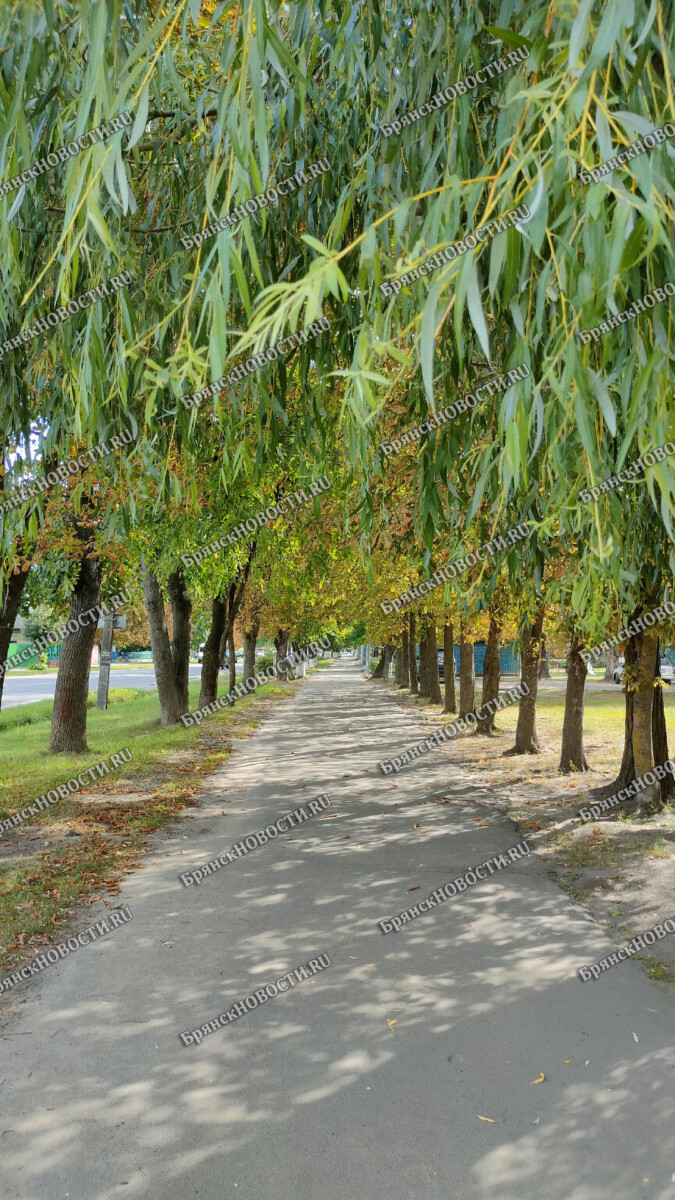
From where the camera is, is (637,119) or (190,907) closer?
(637,119)

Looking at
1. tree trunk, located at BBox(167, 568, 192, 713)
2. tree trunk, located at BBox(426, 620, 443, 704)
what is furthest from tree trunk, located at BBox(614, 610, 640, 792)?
tree trunk, located at BBox(426, 620, 443, 704)

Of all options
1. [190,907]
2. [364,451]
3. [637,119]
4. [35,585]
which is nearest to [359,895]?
[190,907]

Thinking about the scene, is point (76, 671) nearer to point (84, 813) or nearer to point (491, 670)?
point (84, 813)

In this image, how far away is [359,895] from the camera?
23.5 ft

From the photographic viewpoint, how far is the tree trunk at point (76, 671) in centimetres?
1445

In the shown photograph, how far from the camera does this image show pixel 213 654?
2295 cm

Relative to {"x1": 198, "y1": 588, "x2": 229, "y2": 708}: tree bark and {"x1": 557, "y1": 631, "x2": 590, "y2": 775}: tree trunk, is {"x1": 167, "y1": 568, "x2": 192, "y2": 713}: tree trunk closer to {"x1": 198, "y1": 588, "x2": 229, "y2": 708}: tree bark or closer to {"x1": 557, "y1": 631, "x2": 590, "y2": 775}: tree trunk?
{"x1": 198, "y1": 588, "x2": 229, "y2": 708}: tree bark

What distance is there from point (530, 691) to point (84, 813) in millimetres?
8571

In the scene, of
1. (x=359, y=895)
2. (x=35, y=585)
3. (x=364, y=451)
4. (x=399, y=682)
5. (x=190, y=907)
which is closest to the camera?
(x=364, y=451)

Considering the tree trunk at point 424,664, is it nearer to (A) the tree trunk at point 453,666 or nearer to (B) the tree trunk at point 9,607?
(A) the tree trunk at point 453,666

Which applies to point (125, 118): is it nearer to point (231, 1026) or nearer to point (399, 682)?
point (231, 1026)

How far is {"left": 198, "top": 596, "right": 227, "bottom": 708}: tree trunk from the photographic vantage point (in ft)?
75.2

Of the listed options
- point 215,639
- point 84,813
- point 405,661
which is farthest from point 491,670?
point 405,661

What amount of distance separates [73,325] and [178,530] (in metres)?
7.17
